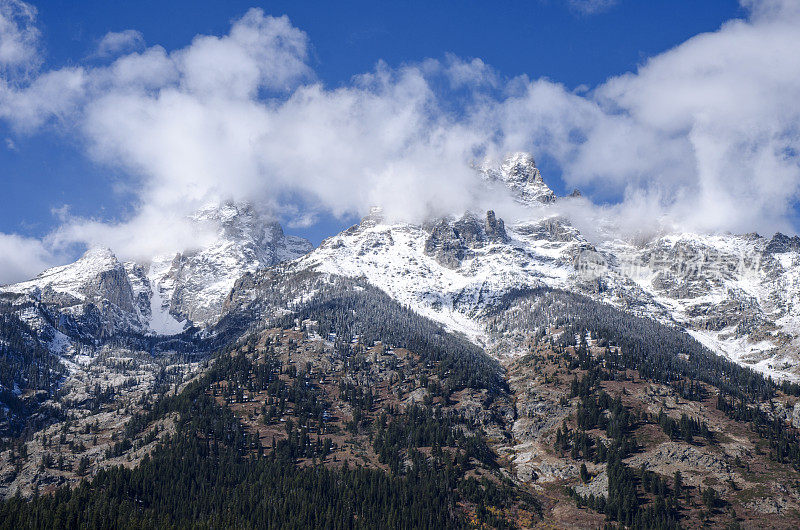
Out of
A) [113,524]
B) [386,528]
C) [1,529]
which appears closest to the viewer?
[1,529]

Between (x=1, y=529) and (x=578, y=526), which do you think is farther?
(x=578, y=526)

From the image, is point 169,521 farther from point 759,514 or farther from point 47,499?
point 759,514

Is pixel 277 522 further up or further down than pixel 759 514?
further down

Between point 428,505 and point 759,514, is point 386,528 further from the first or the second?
point 759,514

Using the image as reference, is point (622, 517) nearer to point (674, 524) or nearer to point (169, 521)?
point (674, 524)

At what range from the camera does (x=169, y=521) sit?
7013 inches

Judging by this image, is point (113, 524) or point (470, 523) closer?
point (113, 524)

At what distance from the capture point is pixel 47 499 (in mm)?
183625

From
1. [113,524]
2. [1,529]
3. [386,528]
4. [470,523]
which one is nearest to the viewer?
[1,529]

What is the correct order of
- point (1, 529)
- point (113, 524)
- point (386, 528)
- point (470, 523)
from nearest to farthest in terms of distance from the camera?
point (1, 529) → point (113, 524) → point (386, 528) → point (470, 523)

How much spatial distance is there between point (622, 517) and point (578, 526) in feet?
49.0

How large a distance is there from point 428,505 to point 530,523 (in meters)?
35.3

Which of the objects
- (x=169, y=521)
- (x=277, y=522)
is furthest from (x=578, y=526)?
(x=169, y=521)

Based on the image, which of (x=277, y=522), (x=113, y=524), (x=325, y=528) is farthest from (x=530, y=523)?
(x=113, y=524)
